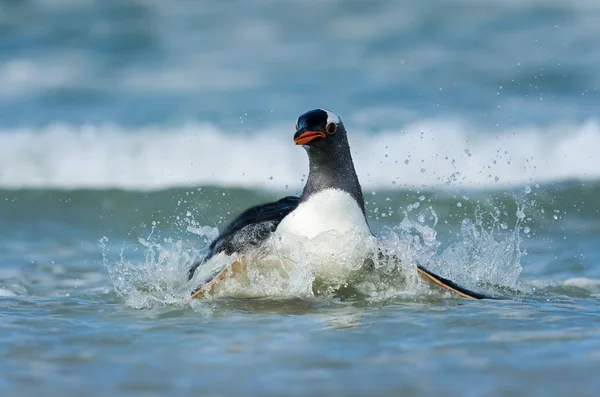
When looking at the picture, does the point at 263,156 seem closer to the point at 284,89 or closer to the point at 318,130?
the point at 284,89

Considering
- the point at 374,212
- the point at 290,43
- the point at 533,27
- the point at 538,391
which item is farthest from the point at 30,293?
the point at 533,27

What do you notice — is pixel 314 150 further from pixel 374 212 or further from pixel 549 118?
pixel 549 118

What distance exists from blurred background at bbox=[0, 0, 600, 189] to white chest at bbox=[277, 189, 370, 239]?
26.0ft

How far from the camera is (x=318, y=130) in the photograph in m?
5.22

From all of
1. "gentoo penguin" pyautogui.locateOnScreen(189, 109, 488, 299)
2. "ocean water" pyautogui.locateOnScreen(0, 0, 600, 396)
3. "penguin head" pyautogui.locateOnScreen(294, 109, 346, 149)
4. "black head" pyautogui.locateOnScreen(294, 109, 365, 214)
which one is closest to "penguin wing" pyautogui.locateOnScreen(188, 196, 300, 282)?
"gentoo penguin" pyautogui.locateOnScreen(189, 109, 488, 299)

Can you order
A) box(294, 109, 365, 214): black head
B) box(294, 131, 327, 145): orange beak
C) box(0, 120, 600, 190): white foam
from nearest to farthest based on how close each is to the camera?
box(294, 131, 327, 145): orange beak, box(294, 109, 365, 214): black head, box(0, 120, 600, 190): white foam

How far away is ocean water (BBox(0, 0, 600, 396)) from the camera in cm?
370

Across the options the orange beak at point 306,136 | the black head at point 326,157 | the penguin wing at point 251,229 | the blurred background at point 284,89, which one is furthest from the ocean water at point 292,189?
the orange beak at point 306,136

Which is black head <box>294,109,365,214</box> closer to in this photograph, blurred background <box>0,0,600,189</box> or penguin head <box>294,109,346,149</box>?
penguin head <box>294,109,346,149</box>

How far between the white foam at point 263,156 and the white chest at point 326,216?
7861 millimetres

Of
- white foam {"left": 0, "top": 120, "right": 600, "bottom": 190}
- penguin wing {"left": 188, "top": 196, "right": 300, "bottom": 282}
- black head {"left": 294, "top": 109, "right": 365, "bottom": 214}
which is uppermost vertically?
white foam {"left": 0, "top": 120, "right": 600, "bottom": 190}

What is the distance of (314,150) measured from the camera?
5328mm

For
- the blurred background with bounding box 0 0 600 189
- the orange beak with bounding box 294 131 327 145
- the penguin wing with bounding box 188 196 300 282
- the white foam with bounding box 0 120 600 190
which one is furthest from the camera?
the blurred background with bounding box 0 0 600 189

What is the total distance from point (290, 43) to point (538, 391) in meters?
14.4
